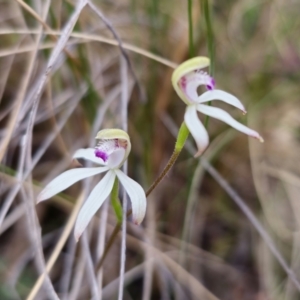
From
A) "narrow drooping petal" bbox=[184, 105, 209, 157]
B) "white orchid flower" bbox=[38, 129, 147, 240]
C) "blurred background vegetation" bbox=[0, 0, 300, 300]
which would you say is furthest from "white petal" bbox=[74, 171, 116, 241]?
"blurred background vegetation" bbox=[0, 0, 300, 300]

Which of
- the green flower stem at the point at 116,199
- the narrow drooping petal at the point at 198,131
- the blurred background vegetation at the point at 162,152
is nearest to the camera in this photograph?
the narrow drooping petal at the point at 198,131

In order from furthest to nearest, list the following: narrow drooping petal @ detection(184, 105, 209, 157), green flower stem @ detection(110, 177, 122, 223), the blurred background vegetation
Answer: the blurred background vegetation → green flower stem @ detection(110, 177, 122, 223) → narrow drooping petal @ detection(184, 105, 209, 157)

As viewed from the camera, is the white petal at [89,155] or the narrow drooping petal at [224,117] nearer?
the narrow drooping petal at [224,117]

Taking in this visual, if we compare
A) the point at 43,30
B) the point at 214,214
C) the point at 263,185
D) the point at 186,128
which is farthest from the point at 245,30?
the point at 186,128

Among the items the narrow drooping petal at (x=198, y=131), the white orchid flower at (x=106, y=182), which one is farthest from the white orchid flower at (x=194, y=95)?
the white orchid flower at (x=106, y=182)

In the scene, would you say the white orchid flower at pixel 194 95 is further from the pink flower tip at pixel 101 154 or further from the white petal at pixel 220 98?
the pink flower tip at pixel 101 154

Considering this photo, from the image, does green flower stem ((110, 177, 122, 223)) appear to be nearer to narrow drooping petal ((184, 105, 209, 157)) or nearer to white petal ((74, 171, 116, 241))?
white petal ((74, 171, 116, 241))

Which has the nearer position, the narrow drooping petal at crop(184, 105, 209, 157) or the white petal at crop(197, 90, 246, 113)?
the narrow drooping petal at crop(184, 105, 209, 157)

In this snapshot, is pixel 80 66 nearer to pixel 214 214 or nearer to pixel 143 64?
pixel 143 64
